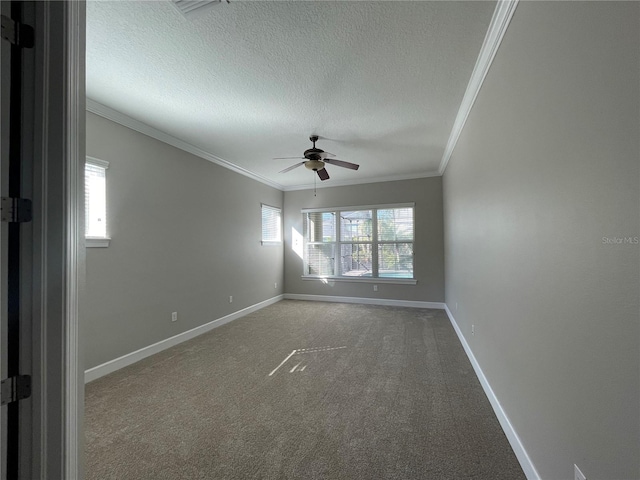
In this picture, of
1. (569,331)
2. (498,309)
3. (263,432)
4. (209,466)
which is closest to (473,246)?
(498,309)

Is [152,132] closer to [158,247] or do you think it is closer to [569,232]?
[158,247]

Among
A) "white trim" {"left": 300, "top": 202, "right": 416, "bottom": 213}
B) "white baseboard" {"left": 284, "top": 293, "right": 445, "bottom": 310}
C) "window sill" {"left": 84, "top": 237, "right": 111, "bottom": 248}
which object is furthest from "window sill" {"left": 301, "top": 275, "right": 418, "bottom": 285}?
"window sill" {"left": 84, "top": 237, "right": 111, "bottom": 248}

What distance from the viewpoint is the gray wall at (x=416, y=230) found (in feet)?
17.2

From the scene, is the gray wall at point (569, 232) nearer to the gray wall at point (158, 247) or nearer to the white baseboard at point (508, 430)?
the white baseboard at point (508, 430)

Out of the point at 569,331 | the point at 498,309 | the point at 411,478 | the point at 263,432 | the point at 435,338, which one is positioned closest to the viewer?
the point at 569,331

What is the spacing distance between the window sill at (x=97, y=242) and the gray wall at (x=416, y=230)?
12.8 feet

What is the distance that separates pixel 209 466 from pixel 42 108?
188cm

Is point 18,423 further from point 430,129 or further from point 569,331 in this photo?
point 430,129

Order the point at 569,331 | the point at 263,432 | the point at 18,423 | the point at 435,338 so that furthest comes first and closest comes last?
the point at 435,338, the point at 263,432, the point at 569,331, the point at 18,423

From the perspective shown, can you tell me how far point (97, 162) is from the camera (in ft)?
8.50

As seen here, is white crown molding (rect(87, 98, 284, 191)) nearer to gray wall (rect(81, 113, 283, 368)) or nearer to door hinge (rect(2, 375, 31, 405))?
gray wall (rect(81, 113, 283, 368))

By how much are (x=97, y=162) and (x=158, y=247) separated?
108 centimetres

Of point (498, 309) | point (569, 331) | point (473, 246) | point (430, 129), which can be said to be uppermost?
point (430, 129)

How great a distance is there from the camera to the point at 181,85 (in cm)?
232
